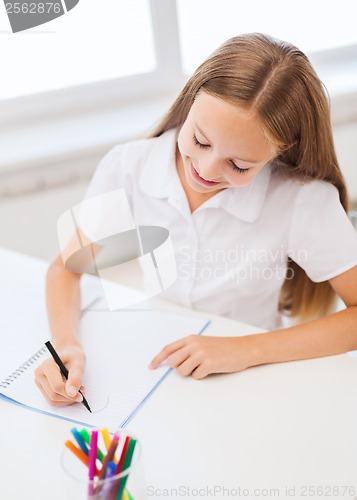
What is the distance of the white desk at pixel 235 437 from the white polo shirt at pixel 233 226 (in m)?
0.21

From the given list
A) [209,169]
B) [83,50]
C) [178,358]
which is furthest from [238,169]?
[83,50]

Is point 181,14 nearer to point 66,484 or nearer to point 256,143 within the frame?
point 256,143

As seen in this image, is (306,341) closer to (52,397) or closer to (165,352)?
(165,352)

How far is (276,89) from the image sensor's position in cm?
80

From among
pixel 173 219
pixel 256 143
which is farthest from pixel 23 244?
pixel 256 143

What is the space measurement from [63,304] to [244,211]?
1.14ft

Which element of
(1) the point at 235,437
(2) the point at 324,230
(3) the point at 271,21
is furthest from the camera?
(3) the point at 271,21

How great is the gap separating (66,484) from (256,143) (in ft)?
1.64

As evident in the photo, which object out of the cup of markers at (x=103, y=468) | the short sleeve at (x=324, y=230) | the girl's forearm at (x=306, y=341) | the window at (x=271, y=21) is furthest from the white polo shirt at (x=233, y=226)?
the cup of markers at (x=103, y=468)

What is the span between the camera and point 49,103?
5.67ft

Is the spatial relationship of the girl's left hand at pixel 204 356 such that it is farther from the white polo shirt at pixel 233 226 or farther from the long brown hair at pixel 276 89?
the long brown hair at pixel 276 89


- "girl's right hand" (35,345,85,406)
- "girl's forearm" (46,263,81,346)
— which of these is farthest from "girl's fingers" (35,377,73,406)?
"girl's forearm" (46,263,81,346)

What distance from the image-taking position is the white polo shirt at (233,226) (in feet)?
3.16

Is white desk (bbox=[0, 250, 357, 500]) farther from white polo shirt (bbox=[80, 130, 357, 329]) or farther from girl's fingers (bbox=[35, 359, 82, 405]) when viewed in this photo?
white polo shirt (bbox=[80, 130, 357, 329])
